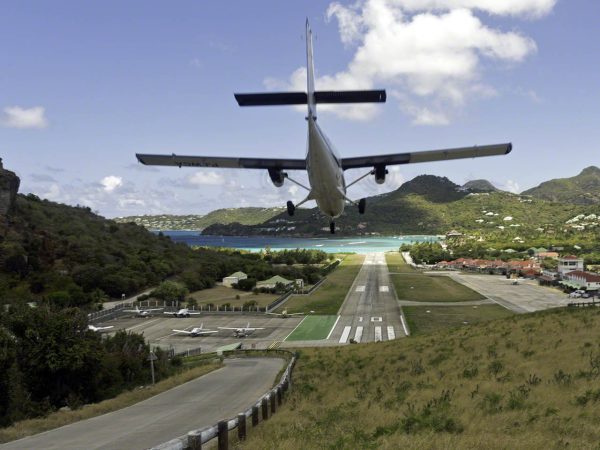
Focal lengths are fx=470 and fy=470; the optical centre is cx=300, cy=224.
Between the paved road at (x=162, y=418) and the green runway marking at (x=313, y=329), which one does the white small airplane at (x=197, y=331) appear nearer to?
the green runway marking at (x=313, y=329)

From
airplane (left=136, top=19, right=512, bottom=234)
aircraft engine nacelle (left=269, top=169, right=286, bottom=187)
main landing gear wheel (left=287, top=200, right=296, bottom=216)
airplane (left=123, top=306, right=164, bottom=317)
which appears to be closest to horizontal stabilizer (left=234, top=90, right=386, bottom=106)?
airplane (left=136, top=19, right=512, bottom=234)

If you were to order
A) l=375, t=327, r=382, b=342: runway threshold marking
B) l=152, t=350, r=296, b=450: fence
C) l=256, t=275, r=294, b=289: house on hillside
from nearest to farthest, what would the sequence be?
l=152, t=350, r=296, b=450: fence < l=375, t=327, r=382, b=342: runway threshold marking < l=256, t=275, r=294, b=289: house on hillside

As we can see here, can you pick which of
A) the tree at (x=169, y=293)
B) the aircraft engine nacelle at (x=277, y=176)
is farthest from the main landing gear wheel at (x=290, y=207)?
the tree at (x=169, y=293)

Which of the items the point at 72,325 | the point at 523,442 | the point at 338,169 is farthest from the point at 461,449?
the point at 72,325

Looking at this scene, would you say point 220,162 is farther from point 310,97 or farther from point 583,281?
point 583,281

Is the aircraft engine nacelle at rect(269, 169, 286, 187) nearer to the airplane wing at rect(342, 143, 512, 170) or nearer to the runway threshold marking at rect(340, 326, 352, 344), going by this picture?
the airplane wing at rect(342, 143, 512, 170)

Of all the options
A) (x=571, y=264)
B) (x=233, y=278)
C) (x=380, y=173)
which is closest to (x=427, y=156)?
(x=380, y=173)

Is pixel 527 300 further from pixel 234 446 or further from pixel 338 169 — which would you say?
pixel 234 446
